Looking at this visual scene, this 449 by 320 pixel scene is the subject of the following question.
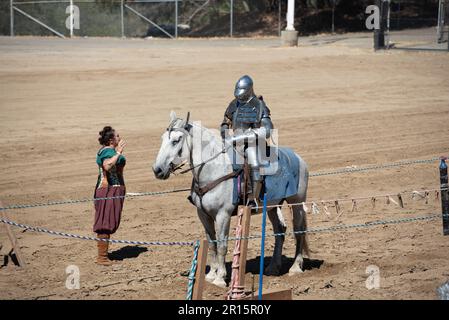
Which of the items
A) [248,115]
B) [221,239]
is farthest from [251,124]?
[221,239]

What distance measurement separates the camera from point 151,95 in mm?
24750

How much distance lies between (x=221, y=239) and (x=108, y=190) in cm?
198

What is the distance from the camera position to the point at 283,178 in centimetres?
1083

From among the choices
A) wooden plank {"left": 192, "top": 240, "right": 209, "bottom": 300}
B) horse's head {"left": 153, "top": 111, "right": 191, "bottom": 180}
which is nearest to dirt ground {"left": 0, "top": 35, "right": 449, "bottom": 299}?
wooden plank {"left": 192, "top": 240, "right": 209, "bottom": 300}

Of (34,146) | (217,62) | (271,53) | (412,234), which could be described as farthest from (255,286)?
(271,53)

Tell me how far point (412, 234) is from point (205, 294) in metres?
4.33

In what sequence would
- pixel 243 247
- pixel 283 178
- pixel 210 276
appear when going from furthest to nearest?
1. pixel 283 178
2. pixel 210 276
3. pixel 243 247

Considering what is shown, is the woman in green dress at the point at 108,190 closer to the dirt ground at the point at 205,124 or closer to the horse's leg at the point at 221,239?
the dirt ground at the point at 205,124

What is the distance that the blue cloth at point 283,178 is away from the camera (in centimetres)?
1073

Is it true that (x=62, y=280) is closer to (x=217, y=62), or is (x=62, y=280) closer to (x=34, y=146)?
(x=34, y=146)

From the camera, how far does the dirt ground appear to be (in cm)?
1109

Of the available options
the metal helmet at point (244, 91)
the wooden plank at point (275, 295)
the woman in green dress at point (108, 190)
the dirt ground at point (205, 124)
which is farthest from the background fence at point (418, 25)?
the wooden plank at point (275, 295)

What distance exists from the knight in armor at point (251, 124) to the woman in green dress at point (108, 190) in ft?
5.66

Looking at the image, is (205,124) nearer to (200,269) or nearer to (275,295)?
(275,295)
